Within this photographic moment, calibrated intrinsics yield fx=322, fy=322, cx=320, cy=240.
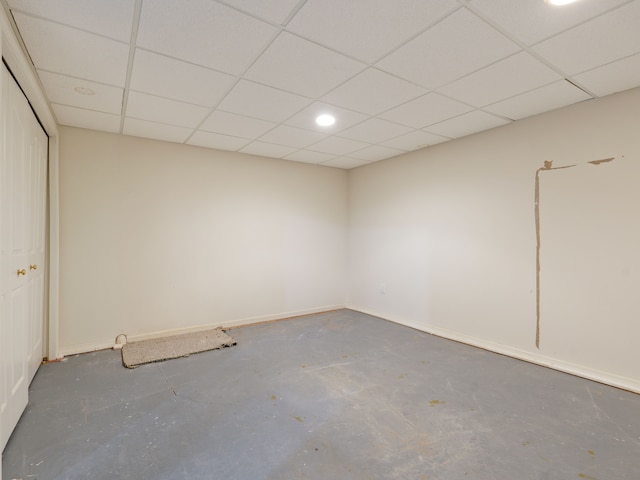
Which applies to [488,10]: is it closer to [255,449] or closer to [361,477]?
[361,477]

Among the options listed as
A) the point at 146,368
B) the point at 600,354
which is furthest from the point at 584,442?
the point at 146,368

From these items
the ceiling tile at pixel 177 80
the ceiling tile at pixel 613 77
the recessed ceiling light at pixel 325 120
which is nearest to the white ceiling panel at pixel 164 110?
the ceiling tile at pixel 177 80

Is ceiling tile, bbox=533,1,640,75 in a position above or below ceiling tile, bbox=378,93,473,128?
below

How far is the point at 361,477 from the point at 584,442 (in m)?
1.50

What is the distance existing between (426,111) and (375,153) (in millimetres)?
1583

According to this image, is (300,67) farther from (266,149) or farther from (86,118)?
(86,118)

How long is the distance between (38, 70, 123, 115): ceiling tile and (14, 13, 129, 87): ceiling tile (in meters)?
0.12

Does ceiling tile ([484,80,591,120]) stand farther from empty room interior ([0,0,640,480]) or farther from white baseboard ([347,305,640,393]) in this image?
white baseboard ([347,305,640,393])

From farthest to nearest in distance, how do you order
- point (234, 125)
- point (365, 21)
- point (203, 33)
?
point (234, 125) < point (203, 33) < point (365, 21)

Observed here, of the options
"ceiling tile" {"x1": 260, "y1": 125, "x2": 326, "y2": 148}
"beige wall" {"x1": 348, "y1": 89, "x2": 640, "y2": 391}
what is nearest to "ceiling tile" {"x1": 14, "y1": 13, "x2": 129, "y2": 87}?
"ceiling tile" {"x1": 260, "y1": 125, "x2": 326, "y2": 148}

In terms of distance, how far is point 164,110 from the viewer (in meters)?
3.11

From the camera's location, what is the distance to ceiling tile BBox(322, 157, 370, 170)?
A: 5102 millimetres

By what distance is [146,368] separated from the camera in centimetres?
320

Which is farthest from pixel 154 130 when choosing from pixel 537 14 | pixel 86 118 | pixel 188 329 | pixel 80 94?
pixel 537 14
